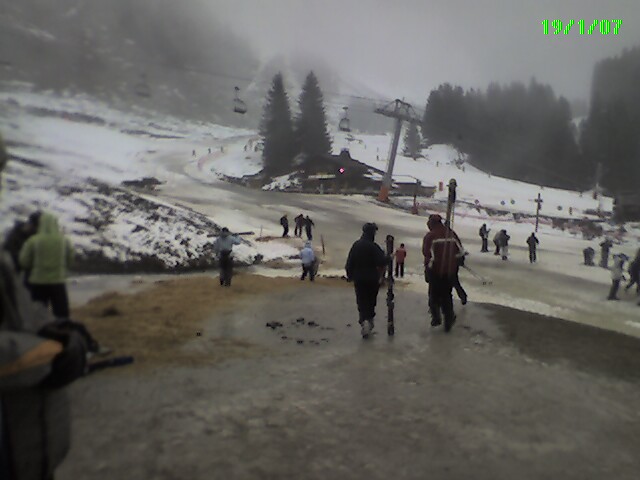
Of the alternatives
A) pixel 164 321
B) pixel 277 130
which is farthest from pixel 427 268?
A: pixel 164 321

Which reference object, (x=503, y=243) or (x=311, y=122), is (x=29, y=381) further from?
(x=503, y=243)

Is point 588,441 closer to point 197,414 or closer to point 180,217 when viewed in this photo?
point 197,414

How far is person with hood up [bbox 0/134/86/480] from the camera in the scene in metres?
1.27

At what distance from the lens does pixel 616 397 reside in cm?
384

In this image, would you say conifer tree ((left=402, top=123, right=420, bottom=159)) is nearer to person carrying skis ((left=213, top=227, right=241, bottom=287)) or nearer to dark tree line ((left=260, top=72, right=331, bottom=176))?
dark tree line ((left=260, top=72, right=331, bottom=176))

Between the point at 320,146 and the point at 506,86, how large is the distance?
4355mm

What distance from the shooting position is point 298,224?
32.4 feet

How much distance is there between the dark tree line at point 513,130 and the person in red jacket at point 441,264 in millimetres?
3422

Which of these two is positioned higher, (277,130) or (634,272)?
(277,130)

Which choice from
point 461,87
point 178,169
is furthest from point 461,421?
point 461,87

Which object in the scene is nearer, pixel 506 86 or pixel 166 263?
pixel 166 263

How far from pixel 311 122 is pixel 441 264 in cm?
275

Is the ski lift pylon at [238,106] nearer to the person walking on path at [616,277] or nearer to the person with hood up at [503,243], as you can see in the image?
the person walking on path at [616,277]

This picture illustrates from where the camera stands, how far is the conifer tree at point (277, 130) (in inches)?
227
